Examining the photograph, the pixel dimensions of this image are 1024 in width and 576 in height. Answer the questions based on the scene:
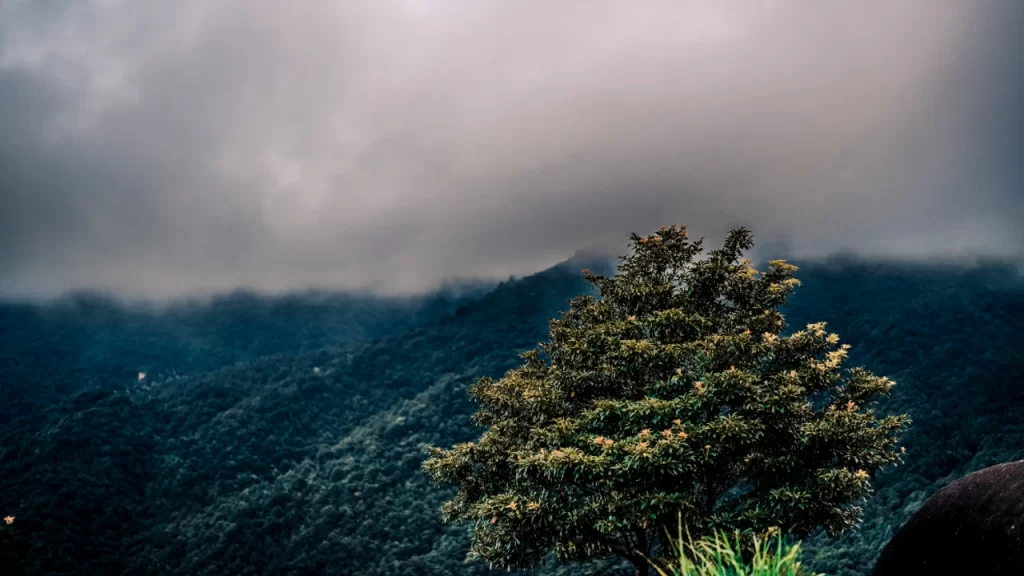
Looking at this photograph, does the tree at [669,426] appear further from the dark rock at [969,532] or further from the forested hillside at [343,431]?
the forested hillside at [343,431]

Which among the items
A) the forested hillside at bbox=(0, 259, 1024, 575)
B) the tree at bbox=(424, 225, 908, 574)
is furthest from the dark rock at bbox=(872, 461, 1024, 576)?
the forested hillside at bbox=(0, 259, 1024, 575)

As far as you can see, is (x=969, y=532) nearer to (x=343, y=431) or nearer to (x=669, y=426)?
(x=669, y=426)

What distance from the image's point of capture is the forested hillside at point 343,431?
54.8m

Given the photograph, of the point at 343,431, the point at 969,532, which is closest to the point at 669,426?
the point at 969,532

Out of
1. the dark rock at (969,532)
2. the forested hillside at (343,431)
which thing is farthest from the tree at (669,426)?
the forested hillside at (343,431)

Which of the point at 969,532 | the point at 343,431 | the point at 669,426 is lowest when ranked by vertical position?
the point at 343,431

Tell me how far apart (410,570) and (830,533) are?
49.6 metres

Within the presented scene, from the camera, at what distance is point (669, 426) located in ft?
34.1

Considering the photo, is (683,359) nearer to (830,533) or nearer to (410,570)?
(830,533)

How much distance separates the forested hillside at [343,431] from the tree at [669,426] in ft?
86.0

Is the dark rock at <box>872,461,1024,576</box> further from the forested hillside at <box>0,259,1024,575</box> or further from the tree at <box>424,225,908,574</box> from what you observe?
the forested hillside at <box>0,259,1024,575</box>

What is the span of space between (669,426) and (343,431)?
283ft

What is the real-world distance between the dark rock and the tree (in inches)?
42.7

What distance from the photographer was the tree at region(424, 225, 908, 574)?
31.3 ft
